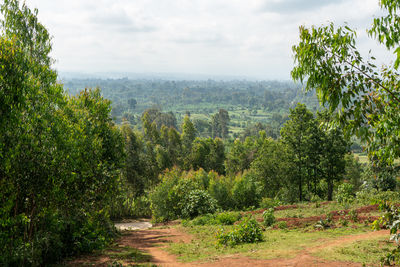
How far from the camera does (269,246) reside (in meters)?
11.3

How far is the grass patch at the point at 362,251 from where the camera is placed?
844 centimetres

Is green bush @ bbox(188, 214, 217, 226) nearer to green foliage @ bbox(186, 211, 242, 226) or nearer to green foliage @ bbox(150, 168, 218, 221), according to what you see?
green foliage @ bbox(186, 211, 242, 226)

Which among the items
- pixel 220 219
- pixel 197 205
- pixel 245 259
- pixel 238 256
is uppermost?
pixel 245 259

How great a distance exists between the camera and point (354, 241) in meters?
10.5

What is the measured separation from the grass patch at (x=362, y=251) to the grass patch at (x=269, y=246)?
1076 mm

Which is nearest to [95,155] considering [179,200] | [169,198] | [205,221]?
[205,221]

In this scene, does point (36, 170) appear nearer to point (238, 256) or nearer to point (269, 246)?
point (238, 256)

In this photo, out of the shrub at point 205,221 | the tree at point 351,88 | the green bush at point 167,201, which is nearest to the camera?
the tree at point 351,88

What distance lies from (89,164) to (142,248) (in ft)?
16.7

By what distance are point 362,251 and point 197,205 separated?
1533 cm

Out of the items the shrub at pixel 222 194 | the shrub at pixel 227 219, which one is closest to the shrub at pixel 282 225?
the shrub at pixel 227 219

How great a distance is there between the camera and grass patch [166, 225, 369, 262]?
406 inches

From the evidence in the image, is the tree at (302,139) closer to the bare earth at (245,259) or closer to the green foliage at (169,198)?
the green foliage at (169,198)

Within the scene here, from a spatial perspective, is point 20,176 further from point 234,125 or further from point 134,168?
point 234,125
